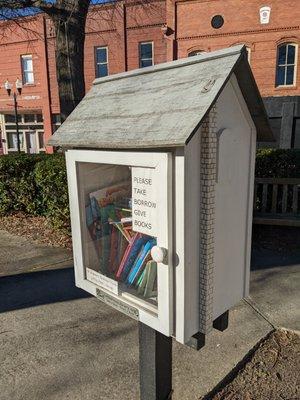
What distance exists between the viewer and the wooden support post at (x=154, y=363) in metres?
1.92

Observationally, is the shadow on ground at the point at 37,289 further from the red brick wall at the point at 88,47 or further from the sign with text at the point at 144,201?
the red brick wall at the point at 88,47

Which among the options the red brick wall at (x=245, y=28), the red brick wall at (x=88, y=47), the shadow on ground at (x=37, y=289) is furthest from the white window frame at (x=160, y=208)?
the red brick wall at (x=88, y=47)

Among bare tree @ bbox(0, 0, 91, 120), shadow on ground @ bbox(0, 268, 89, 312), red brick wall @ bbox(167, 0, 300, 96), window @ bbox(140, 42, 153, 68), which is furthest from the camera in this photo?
window @ bbox(140, 42, 153, 68)

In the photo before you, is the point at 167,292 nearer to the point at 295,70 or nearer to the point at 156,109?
the point at 156,109

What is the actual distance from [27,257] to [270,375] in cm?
394

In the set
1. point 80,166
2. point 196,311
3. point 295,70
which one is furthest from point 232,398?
point 295,70

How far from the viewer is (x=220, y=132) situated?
4.90 feet

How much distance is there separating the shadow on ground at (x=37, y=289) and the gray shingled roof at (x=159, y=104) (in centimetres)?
269

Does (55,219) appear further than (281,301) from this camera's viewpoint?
Yes

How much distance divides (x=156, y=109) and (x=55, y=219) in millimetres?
5344

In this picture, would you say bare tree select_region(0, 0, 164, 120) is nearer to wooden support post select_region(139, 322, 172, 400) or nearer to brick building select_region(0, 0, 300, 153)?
brick building select_region(0, 0, 300, 153)

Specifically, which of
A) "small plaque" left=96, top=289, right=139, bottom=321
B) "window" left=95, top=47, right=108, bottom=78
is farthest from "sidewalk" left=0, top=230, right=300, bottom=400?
"window" left=95, top=47, right=108, bottom=78

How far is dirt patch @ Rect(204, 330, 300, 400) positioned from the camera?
8.19 feet

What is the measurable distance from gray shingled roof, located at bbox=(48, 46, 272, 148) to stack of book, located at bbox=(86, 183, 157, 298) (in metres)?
0.36
